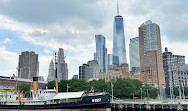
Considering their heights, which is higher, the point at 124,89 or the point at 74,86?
the point at 74,86

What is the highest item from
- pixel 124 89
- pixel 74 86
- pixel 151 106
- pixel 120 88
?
pixel 74 86

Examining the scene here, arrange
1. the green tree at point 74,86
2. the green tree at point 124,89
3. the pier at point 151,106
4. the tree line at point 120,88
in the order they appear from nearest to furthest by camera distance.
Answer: the pier at point 151,106, the green tree at point 124,89, the tree line at point 120,88, the green tree at point 74,86

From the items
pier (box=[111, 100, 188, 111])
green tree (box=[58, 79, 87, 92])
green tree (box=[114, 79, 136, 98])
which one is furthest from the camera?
green tree (box=[58, 79, 87, 92])

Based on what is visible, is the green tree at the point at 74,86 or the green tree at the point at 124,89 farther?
the green tree at the point at 74,86

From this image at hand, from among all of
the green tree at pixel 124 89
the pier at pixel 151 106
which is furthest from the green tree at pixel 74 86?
the pier at pixel 151 106

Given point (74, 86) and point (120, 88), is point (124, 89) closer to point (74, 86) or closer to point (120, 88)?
point (120, 88)

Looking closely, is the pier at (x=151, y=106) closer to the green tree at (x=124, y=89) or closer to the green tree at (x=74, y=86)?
the green tree at (x=124, y=89)

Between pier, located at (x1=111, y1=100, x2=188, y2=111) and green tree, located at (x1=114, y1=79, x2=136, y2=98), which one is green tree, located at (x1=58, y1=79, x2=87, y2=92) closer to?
green tree, located at (x1=114, y1=79, x2=136, y2=98)

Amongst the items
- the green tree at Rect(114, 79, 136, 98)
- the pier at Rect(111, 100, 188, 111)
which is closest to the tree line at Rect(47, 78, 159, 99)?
the green tree at Rect(114, 79, 136, 98)

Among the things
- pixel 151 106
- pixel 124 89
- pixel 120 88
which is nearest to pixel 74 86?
pixel 120 88

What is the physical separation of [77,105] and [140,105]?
23778mm

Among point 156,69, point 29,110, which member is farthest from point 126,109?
point 156,69

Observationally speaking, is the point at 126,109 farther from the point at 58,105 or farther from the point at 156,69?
the point at 156,69

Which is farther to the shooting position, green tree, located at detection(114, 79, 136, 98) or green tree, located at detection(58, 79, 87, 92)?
green tree, located at detection(58, 79, 87, 92)
